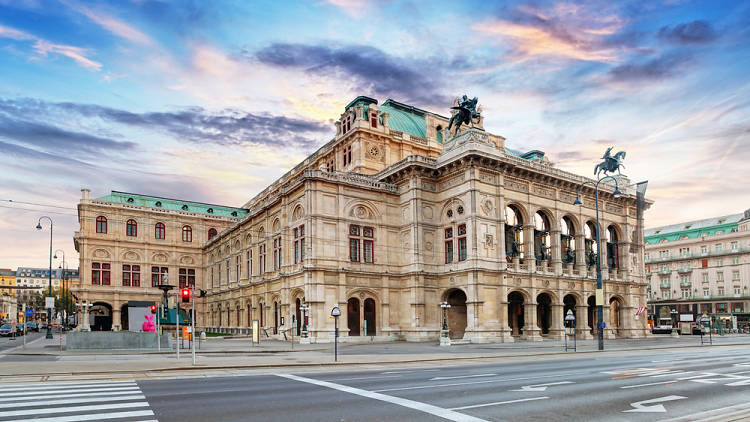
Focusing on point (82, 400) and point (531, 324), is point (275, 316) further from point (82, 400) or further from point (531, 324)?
point (82, 400)

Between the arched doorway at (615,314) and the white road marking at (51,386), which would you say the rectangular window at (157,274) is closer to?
the arched doorway at (615,314)

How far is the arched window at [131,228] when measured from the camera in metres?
88.0

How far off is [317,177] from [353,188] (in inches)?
170

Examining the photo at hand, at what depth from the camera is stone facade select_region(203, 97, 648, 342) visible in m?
49.6

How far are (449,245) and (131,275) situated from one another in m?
56.7

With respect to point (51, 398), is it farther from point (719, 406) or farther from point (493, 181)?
point (493, 181)

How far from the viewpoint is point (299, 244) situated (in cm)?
5331

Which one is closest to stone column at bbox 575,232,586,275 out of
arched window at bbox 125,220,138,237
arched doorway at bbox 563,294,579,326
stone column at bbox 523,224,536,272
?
arched doorway at bbox 563,294,579,326

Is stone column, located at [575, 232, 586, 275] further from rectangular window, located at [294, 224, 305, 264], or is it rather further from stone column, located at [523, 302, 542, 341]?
rectangular window, located at [294, 224, 305, 264]

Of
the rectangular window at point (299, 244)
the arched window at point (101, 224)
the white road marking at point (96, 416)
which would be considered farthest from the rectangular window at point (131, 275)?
the white road marking at point (96, 416)

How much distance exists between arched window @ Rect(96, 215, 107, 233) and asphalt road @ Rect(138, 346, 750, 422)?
74.5 metres

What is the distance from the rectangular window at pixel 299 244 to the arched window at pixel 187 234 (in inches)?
1775

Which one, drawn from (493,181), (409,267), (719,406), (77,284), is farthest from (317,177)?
(77,284)

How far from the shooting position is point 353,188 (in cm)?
5303
